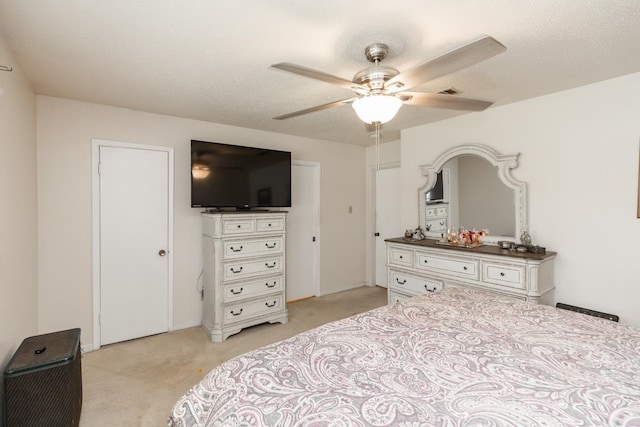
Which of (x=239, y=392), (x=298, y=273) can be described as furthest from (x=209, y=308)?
(x=239, y=392)

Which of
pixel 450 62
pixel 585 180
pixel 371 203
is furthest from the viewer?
pixel 371 203

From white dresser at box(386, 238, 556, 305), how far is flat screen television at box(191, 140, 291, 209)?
1.51 m

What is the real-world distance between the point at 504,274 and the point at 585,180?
3.33ft

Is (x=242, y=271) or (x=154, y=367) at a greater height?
(x=242, y=271)

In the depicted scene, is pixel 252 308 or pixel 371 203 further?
pixel 371 203

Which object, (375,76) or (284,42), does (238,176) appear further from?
(375,76)

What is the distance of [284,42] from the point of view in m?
1.83

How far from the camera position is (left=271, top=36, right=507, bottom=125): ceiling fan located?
1311mm

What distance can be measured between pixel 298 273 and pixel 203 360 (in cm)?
186

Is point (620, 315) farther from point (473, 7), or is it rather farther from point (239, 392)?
point (239, 392)

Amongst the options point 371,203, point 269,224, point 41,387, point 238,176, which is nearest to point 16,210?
point 41,387

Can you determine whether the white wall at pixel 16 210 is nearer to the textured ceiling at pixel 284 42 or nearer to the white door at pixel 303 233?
the textured ceiling at pixel 284 42

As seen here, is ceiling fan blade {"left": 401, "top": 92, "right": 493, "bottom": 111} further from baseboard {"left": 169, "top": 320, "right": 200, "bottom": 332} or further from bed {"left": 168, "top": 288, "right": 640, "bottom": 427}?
baseboard {"left": 169, "top": 320, "right": 200, "bottom": 332}

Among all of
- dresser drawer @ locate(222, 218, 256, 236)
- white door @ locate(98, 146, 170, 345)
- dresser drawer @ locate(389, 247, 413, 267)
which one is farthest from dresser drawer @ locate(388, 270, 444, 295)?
white door @ locate(98, 146, 170, 345)
